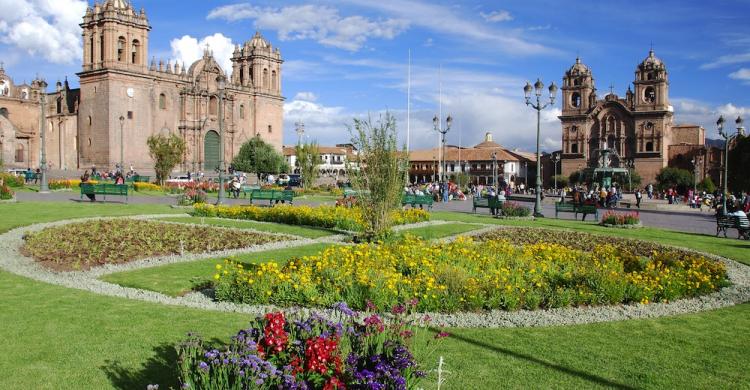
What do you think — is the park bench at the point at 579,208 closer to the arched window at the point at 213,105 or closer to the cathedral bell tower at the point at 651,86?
the arched window at the point at 213,105

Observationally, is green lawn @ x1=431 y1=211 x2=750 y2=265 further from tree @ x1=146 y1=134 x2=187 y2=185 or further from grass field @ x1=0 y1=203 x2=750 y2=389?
tree @ x1=146 y1=134 x2=187 y2=185

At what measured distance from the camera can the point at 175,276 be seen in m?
10.3

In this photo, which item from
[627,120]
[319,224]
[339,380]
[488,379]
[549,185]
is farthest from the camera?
[549,185]

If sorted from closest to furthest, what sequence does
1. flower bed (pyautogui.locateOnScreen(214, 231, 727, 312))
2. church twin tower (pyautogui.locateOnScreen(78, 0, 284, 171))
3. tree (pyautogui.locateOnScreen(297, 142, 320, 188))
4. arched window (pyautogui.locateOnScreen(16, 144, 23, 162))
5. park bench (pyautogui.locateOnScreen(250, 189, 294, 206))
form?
flower bed (pyautogui.locateOnScreen(214, 231, 727, 312)), park bench (pyautogui.locateOnScreen(250, 189, 294, 206)), tree (pyautogui.locateOnScreen(297, 142, 320, 188)), church twin tower (pyautogui.locateOnScreen(78, 0, 284, 171)), arched window (pyautogui.locateOnScreen(16, 144, 23, 162))

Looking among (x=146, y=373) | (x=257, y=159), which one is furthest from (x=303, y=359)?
(x=257, y=159)

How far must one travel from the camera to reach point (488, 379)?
5609mm

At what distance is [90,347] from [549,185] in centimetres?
8419

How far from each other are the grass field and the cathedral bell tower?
77.2m

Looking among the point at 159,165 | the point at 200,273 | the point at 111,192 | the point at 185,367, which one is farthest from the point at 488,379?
the point at 159,165

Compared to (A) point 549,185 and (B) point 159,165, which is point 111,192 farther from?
A: (A) point 549,185

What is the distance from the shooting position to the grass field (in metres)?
5.58

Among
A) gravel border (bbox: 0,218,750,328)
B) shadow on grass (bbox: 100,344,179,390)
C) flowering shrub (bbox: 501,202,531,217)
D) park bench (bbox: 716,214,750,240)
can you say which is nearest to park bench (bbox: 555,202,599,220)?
flowering shrub (bbox: 501,202,531,217)

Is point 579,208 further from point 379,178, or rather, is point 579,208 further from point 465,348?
point 465,348

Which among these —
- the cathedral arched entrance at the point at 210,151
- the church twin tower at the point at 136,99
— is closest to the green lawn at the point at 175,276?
the church twin tower at the point at 136,99
